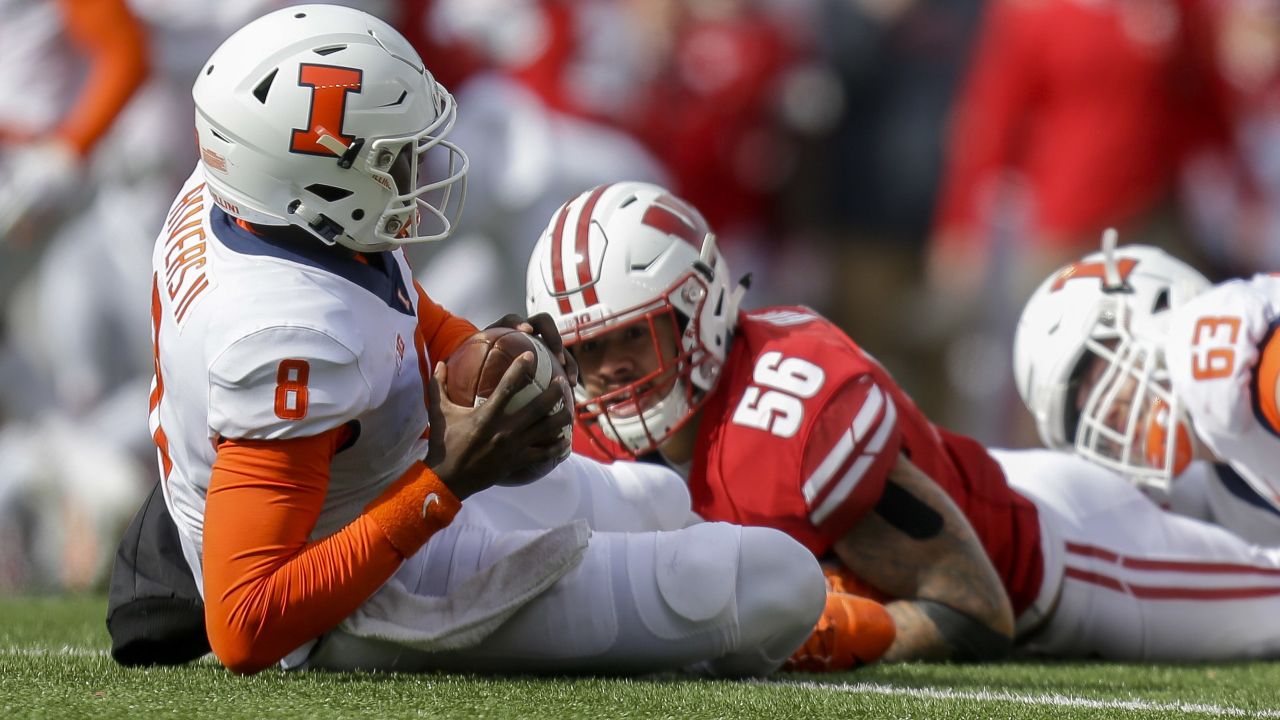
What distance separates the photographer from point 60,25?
687 centimetres

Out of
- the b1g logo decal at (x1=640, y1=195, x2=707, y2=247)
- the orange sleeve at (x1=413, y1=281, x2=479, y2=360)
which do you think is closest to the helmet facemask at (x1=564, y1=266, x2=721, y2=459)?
the b1g logo decal at (x1=640, y1=195, x2=707, y2=247)

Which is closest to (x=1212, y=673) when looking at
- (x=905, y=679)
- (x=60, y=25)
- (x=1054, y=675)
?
(x=1054, y=675)

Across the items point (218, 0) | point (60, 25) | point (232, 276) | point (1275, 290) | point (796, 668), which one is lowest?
point (60, 25)

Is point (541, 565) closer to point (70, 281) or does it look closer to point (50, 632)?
point (50, 632)

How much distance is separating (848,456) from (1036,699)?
65cm

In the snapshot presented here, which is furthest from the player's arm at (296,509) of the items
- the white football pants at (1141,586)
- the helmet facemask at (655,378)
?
the white football pants at (1141,586)

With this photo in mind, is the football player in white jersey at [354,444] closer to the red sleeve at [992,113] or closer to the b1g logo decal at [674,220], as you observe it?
the b1g logo decal at [674,220]

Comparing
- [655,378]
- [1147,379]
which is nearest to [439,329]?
[655,378]

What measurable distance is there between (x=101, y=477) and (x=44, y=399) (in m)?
0.55

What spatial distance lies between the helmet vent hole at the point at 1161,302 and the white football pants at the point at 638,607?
1525mm

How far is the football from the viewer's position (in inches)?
111

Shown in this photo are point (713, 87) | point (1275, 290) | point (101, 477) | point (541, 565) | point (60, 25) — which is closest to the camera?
point (541, 565)

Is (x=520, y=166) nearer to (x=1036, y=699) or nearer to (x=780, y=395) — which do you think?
(x=780, y=395)

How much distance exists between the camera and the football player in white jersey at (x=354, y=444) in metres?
2.62
